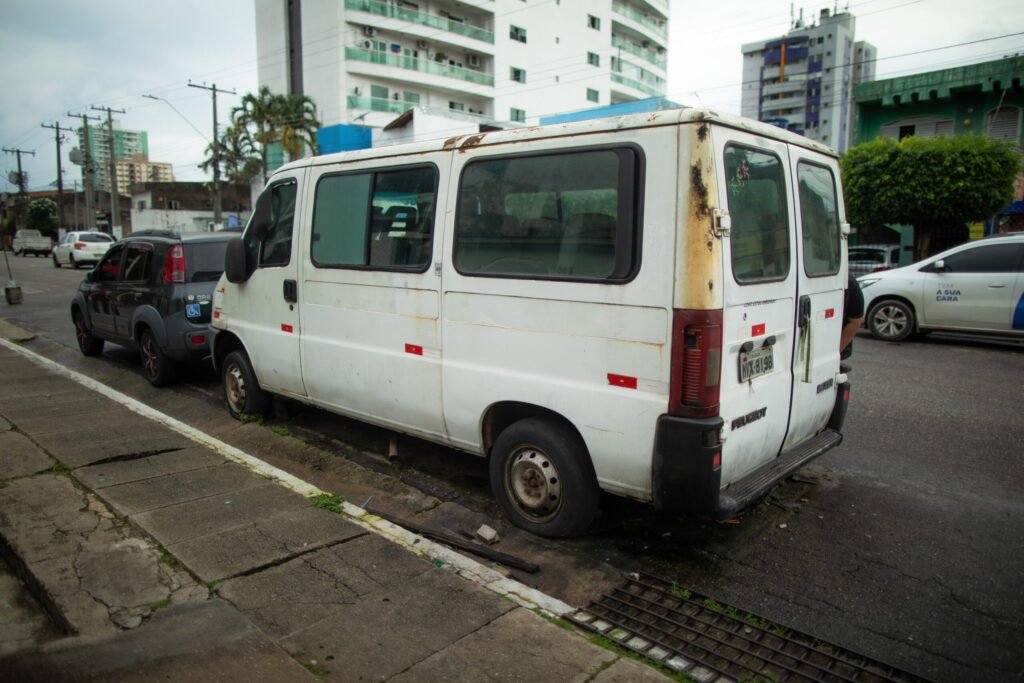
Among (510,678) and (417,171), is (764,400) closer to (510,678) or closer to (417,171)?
(510,678)

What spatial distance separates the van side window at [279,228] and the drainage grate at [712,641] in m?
3.80

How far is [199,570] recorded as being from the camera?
3.55 meters

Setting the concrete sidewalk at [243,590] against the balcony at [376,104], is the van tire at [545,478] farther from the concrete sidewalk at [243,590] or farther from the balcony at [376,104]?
the balcony at [376,104]

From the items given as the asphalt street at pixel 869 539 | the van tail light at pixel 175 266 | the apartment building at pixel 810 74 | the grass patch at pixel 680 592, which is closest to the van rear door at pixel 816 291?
the asphalt street at pixel 869 539

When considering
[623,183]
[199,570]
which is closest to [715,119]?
[623,183]

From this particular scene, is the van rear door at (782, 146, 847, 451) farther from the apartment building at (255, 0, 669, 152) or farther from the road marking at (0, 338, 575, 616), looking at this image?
Result: the apartment building at (255, 0, 669, 152)

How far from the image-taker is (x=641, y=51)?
6888 cm

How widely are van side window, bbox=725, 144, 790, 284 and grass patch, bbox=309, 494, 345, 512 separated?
9.15 feet

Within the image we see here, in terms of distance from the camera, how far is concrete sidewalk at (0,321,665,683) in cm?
279

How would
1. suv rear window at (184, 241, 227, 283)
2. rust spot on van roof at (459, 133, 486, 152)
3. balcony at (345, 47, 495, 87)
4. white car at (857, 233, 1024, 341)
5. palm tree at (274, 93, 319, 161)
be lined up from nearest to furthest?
1. rust spot on van roof at (459, 133, 486, 152)
2. suv rear window at (184, 241, 227, 283)
3. white car at (857, 233, 1024, 341)
4. palm tree at (274, 93, 319, 161)
5. balcony at (345, 47, 495, 87)

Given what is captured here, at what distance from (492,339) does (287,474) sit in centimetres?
201

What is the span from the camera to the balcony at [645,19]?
65306mm

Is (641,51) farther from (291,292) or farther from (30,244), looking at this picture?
(291,292)

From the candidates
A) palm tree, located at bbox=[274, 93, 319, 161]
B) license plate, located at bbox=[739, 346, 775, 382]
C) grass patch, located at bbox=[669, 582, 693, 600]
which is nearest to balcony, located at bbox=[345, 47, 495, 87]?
Result: palm tree, located at bbox=[274, 93, 319, 161]
